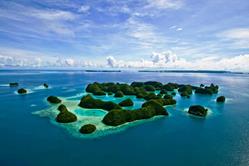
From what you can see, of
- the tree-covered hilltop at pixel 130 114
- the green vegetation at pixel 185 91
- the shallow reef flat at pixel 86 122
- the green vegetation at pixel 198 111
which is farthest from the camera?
the green vegetation at pixel 185 91

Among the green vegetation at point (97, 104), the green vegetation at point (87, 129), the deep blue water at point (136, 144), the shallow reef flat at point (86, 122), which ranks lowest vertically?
the deep blue water at point (136, 144)

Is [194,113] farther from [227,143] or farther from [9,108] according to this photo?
[9,108]

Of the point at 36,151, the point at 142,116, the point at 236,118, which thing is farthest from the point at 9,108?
the point at 236,118

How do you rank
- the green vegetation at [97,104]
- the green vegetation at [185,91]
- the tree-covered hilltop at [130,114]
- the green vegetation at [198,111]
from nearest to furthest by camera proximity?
the tree-covered hilltop at [130,114]
the green vegetation at [198,111]
the green vegetation at [97,104]
the green vegetation at [185,91]

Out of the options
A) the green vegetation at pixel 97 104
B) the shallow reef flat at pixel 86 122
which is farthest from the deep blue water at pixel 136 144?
the green vegetation at pixel 97 104

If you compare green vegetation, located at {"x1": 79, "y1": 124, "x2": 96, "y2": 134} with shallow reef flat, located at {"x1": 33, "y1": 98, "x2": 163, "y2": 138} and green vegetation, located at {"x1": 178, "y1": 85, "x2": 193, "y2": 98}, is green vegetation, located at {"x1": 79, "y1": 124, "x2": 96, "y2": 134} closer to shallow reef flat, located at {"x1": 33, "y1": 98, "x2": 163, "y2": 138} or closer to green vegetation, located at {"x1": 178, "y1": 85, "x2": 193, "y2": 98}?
shallow reef flat, located at {"x1": 33, "y1": 98, "x2": 163, "y2": 138}

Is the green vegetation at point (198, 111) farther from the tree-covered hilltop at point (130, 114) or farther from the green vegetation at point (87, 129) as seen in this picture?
the green vegetation at point (87, 129)

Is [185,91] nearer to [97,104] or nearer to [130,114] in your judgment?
[97,104]

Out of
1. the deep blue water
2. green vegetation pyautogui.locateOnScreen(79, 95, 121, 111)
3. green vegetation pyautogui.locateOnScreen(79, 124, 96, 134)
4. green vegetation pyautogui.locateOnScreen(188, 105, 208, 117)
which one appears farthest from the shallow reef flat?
green vegetation pyautogui.locateOnScreen(188, 105, 208, 117)

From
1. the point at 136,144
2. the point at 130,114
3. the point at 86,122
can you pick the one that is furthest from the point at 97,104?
the point at 136,144

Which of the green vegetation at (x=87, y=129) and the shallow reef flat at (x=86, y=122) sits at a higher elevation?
the green vegetation at (x=87, y=129)

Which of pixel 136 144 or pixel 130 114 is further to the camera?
pixel 130 114

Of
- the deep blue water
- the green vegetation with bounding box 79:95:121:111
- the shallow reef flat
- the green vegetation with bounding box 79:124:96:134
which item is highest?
the green vegetation with bounding box 79:95:121:111
